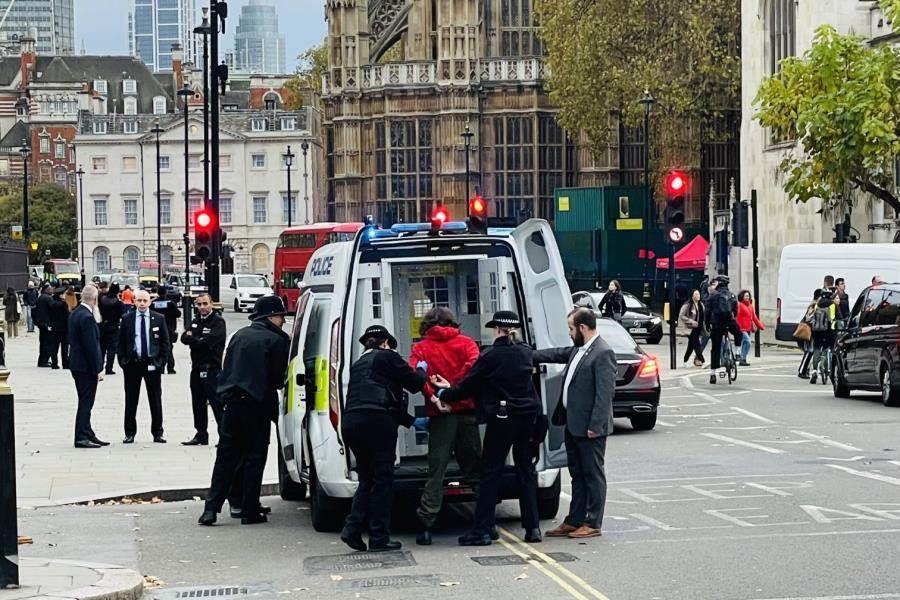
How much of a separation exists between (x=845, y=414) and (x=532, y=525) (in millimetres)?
11466

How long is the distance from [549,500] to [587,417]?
→ 1251 millimetres

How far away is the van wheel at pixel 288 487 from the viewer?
52.4ft

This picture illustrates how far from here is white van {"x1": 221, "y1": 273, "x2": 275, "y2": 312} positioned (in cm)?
7710

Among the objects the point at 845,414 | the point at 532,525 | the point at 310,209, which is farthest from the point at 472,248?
the point at 310,209

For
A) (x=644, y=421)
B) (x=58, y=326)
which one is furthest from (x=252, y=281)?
(x=644, y=421)

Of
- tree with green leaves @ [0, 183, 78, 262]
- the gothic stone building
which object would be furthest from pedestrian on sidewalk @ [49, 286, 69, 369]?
tree with green leaves @ [0, 183, 78, 262]

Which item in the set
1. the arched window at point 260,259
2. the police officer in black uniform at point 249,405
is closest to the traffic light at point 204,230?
the police officer in black uniform at point 249,405

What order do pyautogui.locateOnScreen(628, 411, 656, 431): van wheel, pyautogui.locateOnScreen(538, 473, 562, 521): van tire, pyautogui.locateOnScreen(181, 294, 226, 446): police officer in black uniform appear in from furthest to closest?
1. pyautogui.locateOnScreen(628, 411, 656, 431): van wheel
2. pyautogui.locateOnScreen(181, 294, 226, 446): police officer in black uniform
3. pyautogui.locateOnScreen(538, 473, 562, 521): van tire

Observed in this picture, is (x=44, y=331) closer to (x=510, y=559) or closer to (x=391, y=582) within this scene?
(x=510, y=559)

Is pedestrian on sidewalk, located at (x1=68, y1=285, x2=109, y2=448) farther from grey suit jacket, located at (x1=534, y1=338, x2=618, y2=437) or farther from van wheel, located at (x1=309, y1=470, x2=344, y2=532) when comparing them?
grey suit jacket, located at (x1=534, y1=338, x2=618, y2=437)

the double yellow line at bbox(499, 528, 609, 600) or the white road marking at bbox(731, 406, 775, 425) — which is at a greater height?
the double yellow line at bbox(499, 528, 609, 600)

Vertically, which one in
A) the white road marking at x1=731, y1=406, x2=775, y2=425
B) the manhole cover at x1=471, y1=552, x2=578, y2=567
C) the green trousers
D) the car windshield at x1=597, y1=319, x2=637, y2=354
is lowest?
the white road marking at x1=731, y1=406, x2=775, y2=425

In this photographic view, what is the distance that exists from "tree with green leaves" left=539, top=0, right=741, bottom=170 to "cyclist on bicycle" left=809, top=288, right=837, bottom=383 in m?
29.7

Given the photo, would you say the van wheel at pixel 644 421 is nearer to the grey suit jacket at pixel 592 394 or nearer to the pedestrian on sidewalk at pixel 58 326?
the grey suit jacket at pixel 592 394
